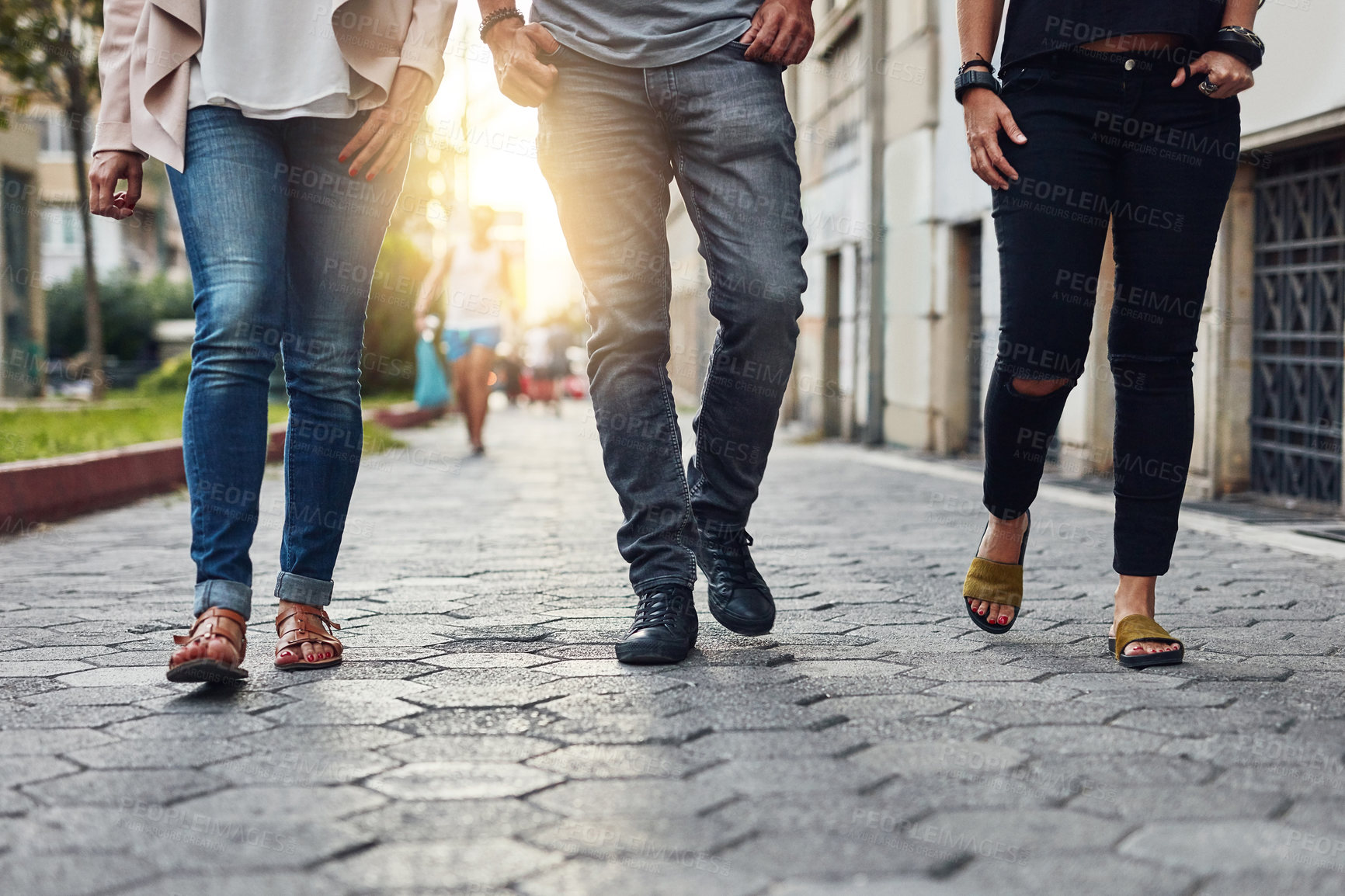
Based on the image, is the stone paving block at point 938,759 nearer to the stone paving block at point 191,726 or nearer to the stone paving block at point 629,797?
the stone paving block at point 629,797

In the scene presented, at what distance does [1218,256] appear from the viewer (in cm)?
747

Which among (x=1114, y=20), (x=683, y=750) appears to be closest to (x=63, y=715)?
(x=683, y=750)

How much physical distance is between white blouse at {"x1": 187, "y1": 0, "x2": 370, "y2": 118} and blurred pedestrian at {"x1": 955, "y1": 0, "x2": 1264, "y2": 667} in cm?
136

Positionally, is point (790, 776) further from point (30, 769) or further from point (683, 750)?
point (30, 769)

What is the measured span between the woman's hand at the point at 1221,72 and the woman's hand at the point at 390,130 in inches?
62.6

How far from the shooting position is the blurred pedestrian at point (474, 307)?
11.9 m

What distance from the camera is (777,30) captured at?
3.18 m

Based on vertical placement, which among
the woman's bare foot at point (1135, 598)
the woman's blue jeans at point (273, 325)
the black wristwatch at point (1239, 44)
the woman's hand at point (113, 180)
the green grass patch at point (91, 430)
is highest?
the black wristwatch at point (1239, 44)

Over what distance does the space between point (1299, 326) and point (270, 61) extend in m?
5.63

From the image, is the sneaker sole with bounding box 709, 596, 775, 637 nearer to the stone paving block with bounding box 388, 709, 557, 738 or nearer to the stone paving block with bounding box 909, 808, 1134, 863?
the stone paving block with bounding box 388, 709, 557, 738

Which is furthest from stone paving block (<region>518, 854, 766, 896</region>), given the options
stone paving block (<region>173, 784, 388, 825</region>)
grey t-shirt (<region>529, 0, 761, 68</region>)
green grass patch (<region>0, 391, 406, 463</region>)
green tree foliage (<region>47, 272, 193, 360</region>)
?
green tree foliage (<region>47, 272, 193, 360</region>)

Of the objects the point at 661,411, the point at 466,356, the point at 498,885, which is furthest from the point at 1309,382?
the point at 466,356

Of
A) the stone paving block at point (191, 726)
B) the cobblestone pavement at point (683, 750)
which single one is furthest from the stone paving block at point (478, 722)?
the stone paving block at point (191, 726)

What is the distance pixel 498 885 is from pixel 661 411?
167 centimetres
